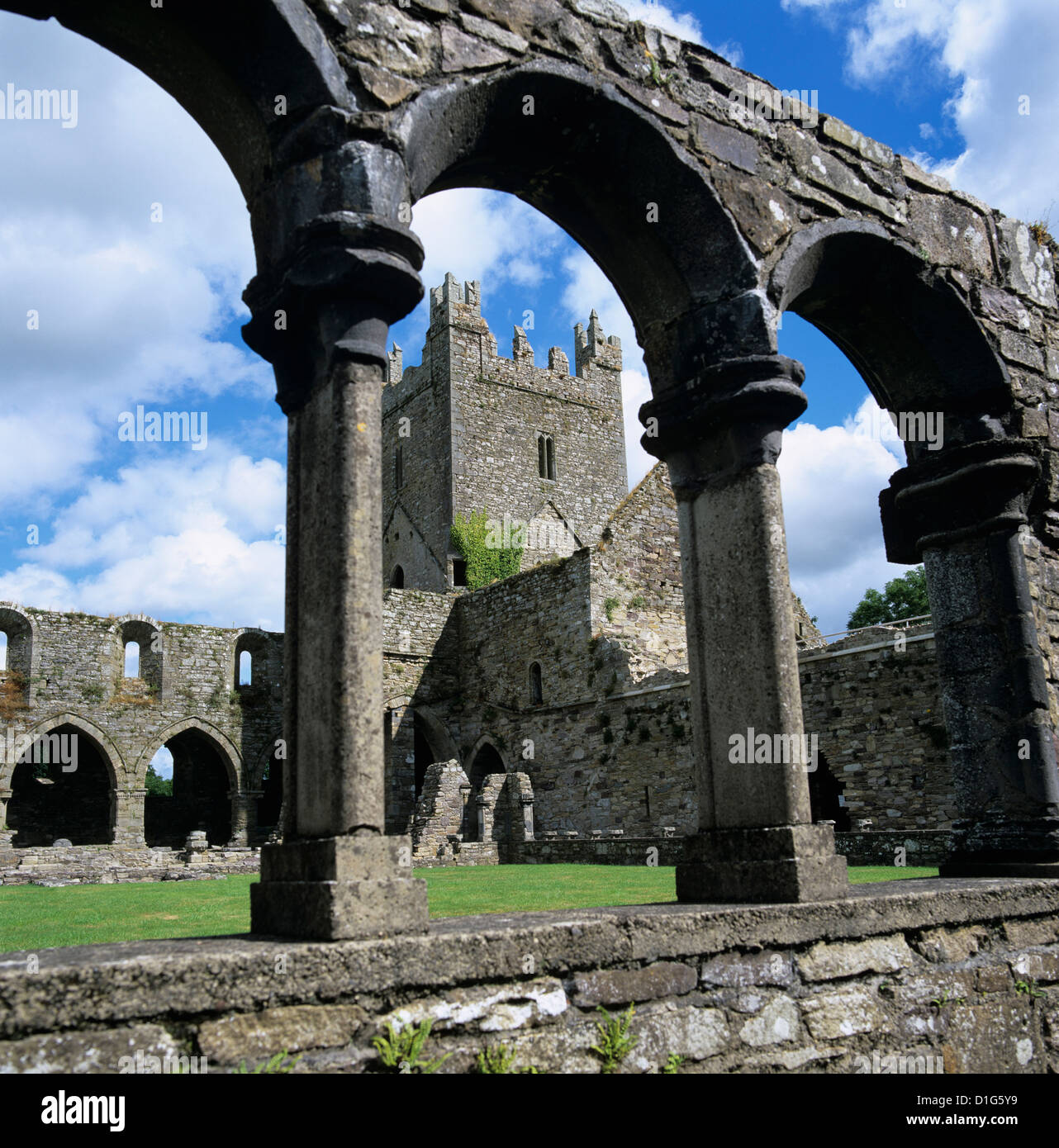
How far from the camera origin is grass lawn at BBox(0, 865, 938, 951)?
586 cm

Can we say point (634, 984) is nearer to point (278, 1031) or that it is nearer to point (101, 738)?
point (278, 1031)

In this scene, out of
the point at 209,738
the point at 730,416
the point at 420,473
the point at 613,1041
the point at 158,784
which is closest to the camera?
the point at 613,1041

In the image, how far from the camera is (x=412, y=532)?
35500 mm

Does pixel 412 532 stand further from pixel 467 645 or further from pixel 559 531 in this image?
pixel 467 645

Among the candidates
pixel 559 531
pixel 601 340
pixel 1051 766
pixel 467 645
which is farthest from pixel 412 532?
pixel 1051 766

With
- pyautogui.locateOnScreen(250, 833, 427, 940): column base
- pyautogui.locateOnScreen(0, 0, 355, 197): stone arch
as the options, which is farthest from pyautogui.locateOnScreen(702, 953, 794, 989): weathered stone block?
pyautogui.locateOnScreen(0, 0, 355, 197): stone arch

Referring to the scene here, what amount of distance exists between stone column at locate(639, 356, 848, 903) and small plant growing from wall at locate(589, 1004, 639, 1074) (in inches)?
35.9

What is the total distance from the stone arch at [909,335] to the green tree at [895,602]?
31.5 meters

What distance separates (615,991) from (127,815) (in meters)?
20.9

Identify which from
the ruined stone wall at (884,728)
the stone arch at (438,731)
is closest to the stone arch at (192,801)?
the stone arch at (438,731)

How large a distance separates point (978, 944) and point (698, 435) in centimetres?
229

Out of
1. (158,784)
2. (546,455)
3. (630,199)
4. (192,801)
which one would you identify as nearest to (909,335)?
(630,199)

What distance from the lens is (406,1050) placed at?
2.62 m

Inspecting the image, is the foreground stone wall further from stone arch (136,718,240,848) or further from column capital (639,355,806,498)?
stone arch (136,718,240,848)
